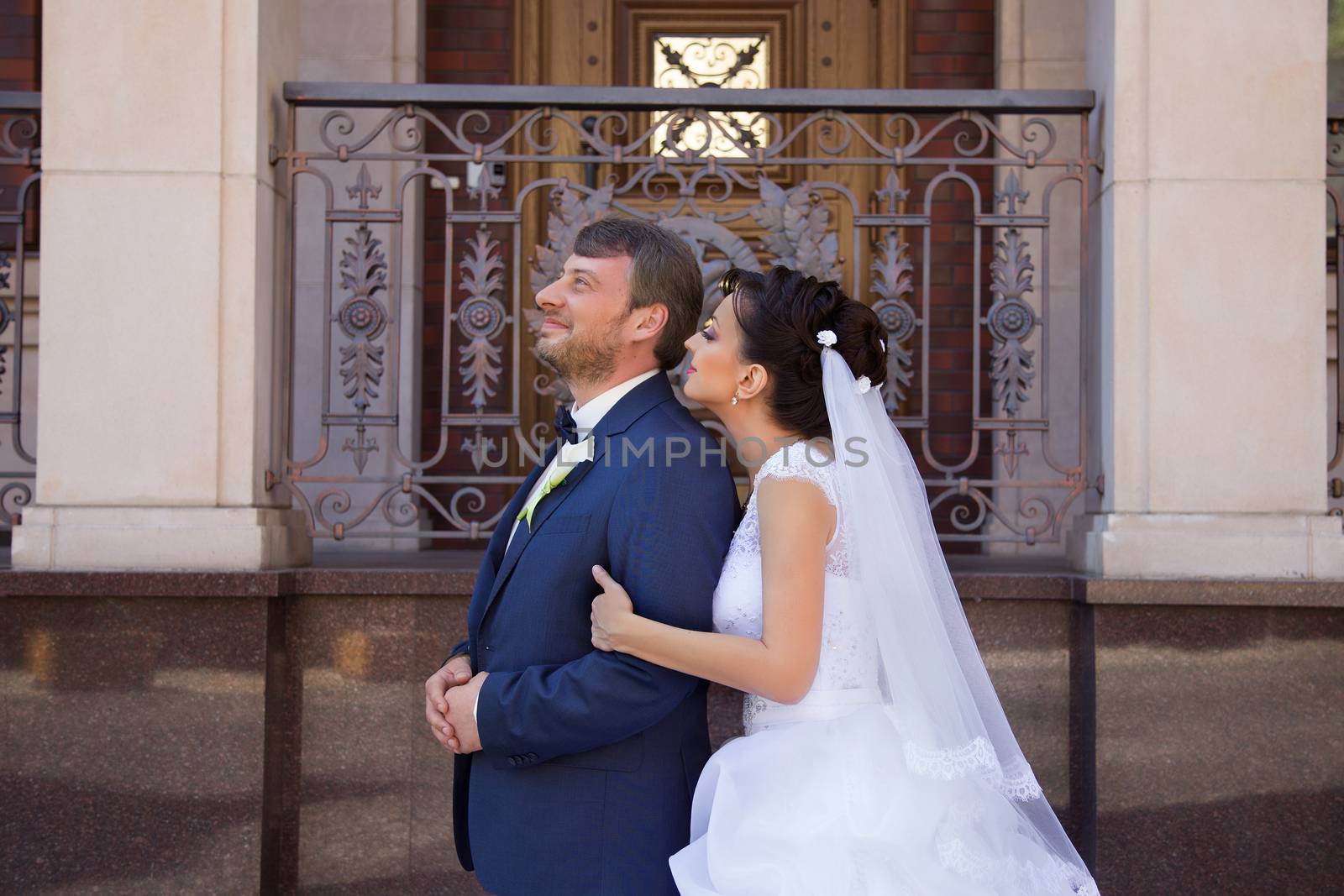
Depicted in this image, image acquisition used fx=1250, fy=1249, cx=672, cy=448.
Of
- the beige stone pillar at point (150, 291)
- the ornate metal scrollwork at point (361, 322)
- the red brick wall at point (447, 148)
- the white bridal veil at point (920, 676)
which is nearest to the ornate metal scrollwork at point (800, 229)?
the ornate metal scrollwork at point (361, 322)

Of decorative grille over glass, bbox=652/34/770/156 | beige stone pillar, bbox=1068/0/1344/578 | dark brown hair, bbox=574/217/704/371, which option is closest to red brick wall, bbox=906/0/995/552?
decorative grille over glass, bbox=652/34/770/156

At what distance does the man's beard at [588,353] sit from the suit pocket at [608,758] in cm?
83

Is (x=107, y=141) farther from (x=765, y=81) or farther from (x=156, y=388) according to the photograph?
(x=765, y=81)

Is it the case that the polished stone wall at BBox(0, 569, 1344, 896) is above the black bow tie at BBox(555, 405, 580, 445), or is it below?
below

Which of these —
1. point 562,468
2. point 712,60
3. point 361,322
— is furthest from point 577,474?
point 712,60

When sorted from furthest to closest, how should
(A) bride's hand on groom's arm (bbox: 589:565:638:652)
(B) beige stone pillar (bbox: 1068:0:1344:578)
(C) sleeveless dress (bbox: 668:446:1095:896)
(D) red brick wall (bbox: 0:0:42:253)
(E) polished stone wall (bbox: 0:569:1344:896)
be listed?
(D) red brick wall (bbox: 0:0:42:253) → (B) beige stone pillar (bbox: 1068:0:1344:578) → (E) polished stone wall (bbox: 0:569:1344:896) → (C) sleeveless dress (bbox: 668:446:1095:896) → (A) bride's hand on groom's arm (bbox: 589:565:638:652)

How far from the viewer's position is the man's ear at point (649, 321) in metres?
2.87

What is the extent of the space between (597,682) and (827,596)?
600 millimetres

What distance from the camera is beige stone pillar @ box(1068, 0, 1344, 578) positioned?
4293 millimetres

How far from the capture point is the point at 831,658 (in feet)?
9.20

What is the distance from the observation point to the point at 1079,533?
4.64m

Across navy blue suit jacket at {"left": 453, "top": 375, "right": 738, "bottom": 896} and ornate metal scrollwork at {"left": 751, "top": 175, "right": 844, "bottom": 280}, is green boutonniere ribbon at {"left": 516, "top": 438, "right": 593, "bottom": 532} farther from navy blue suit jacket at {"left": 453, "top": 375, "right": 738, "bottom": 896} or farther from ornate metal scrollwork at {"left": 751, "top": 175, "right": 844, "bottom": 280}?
ornate metal scrollwork at {"left": 751, "top": 175, "right": 844, "bottom": 280}

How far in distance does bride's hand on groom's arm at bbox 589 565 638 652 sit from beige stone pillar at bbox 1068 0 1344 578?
2.40m

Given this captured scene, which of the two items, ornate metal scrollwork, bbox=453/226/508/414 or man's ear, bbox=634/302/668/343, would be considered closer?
man's ear, bbox=634/302/668/343
